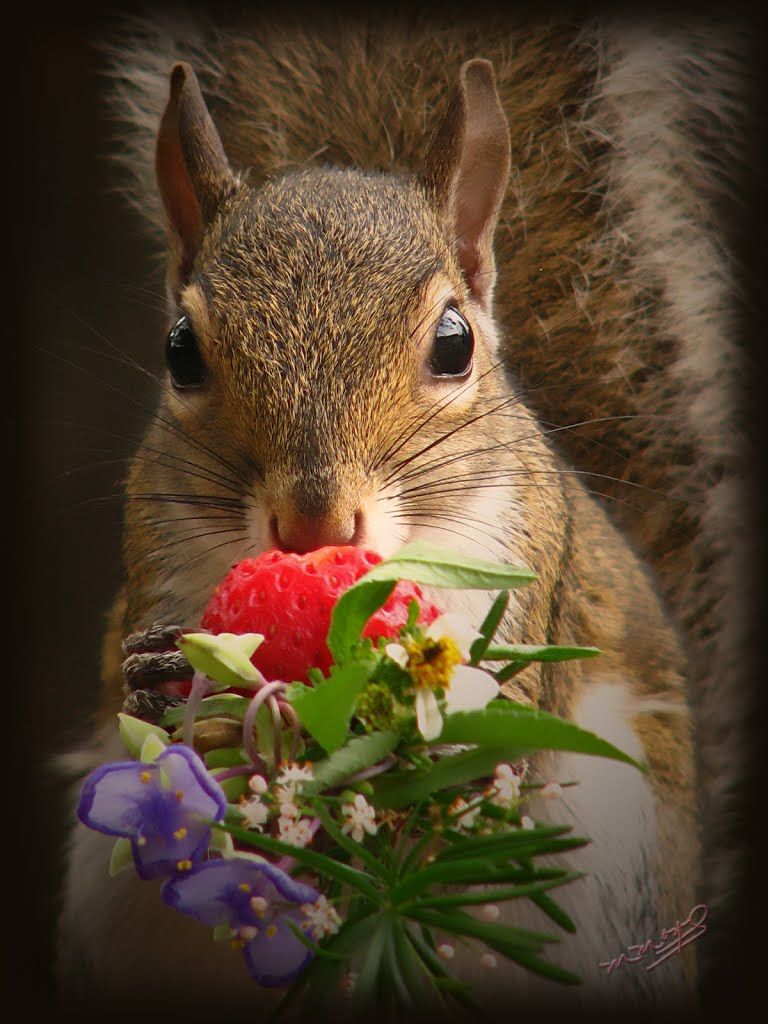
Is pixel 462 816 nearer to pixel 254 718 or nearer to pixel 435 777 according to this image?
pixel 435 777

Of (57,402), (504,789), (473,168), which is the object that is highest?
(473,168)

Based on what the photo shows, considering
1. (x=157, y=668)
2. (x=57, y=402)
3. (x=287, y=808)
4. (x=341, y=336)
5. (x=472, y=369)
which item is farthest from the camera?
(x=57, y=402)

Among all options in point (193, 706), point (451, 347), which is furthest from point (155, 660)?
point (451, 347)

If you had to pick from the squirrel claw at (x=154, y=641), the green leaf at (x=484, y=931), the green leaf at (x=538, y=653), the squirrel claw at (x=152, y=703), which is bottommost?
the green leaf at (x=484, y=931)

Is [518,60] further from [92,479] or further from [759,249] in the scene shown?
[92,479]

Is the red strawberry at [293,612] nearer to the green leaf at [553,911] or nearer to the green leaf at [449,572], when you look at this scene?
the green leaf at [449,572]

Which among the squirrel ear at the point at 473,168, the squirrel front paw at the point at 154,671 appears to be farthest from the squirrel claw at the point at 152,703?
the squirrel ear at the point at 473,168
